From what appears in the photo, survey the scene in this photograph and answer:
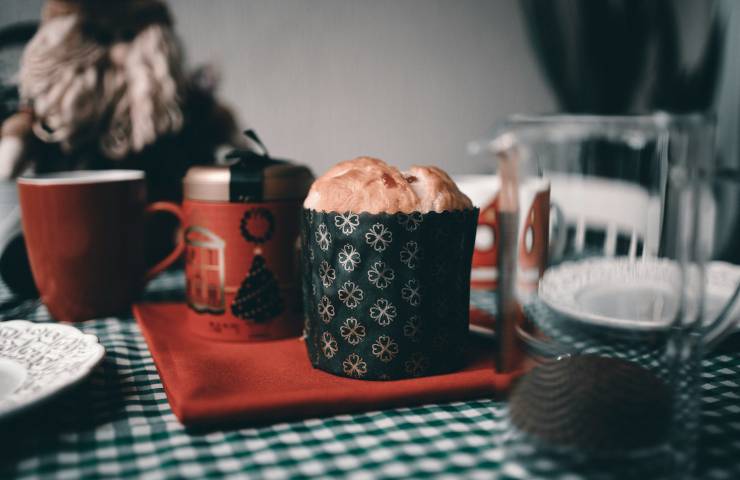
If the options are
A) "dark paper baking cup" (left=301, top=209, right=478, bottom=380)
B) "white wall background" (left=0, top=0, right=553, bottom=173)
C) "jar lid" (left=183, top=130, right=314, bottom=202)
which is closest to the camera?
"dark paper baking cup" (left=301, top=209, right=478, bottom=380)

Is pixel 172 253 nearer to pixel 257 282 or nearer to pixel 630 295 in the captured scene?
pixel 257 282

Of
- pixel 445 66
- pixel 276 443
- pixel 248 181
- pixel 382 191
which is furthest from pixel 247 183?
pixel 445 66

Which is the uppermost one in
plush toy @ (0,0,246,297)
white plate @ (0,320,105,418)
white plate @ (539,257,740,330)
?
plush toy @ (0,0,246,297)

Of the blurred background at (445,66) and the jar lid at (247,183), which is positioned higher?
the blurred background at (445,66)

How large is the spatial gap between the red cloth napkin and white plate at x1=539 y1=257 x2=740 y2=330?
0.07 m

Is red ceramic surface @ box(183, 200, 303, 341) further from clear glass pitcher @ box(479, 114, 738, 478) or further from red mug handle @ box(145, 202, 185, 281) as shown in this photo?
clear glass pitcher @ box(479, 114, 738, 478)

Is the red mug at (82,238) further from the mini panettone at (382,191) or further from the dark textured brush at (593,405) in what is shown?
the dark textured brush at (593,405)

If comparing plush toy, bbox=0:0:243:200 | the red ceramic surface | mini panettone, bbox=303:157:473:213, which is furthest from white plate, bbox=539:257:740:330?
plush toy, bbox=0:0:243:200

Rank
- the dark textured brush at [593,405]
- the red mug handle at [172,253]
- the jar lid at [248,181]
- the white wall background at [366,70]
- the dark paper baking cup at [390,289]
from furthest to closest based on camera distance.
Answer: the white wall background at [366,70] < the red mug handle at [172,253] < the jar lid at [248,181] < the dark paper baking cup at [390,289] < the dark textured brush at [593,405]

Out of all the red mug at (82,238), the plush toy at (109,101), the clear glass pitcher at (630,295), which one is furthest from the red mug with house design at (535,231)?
the plush toy at (109,101)

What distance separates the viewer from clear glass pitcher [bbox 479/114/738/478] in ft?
1.12

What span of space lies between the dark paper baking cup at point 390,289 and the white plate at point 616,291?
0.33ft

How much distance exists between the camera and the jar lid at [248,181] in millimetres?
588

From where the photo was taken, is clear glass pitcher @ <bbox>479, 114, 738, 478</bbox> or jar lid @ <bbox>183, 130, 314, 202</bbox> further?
jar lid @ <bbox>183, 130, 314, 202</bbox>
